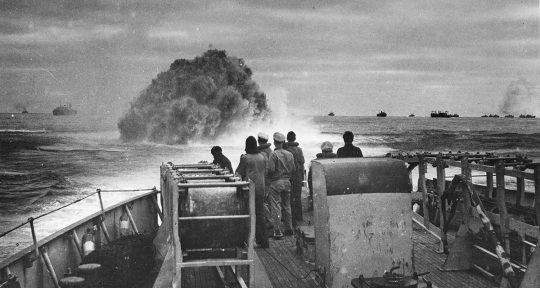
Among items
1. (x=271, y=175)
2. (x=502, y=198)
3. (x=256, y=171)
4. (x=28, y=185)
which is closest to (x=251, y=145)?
(x=256, y=171)

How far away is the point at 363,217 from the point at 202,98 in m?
62.6

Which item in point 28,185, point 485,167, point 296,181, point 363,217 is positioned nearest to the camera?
point 363,217

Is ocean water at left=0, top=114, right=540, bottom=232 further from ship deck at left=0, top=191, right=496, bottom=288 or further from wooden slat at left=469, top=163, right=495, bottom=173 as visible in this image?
wooden slat at left=469, top=163, right=495, bottom=173

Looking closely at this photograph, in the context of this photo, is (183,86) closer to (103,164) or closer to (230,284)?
(103,164)

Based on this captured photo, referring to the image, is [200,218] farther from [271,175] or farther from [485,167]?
[485,167]

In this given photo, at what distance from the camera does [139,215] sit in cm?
1381

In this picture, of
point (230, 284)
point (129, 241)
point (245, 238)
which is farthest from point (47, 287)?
point (245, 238)

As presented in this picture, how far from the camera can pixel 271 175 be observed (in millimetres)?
10453

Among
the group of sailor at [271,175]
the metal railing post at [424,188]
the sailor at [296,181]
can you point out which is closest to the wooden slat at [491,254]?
the metal railing post at [424,188]

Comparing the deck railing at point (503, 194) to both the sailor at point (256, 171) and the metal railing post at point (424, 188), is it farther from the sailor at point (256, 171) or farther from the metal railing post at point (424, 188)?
the sailor at point (256, 171)

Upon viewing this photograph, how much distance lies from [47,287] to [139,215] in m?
4.92

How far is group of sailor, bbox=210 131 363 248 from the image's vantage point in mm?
9633

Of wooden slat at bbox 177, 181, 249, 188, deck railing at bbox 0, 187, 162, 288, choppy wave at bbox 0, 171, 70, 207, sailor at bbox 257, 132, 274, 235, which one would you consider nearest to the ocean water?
choppy wave at bbox 0, 171, 70, 207

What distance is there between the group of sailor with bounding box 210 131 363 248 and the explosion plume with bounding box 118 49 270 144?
188 feet
